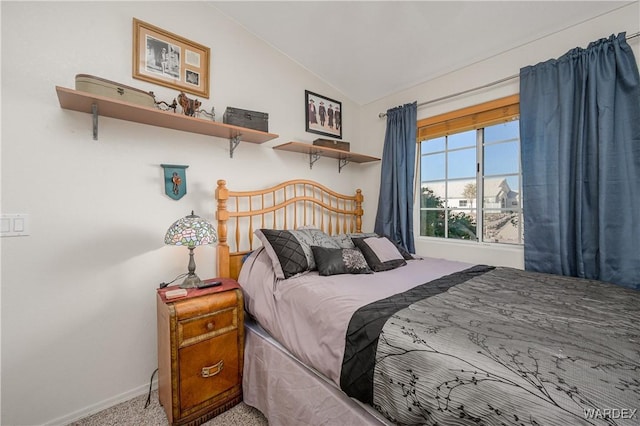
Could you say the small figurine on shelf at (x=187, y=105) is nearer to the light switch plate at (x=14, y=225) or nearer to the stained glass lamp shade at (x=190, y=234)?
the stained glass lamp shade at (x=190, y=234)

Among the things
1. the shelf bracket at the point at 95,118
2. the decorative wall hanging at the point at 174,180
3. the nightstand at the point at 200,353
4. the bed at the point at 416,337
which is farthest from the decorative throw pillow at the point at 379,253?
the shelf bracket at the point at 95,118

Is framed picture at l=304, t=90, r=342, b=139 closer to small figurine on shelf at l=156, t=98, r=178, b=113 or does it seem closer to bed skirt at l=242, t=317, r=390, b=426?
small figurine on shelf at l=156, t=98, r=178, b=113

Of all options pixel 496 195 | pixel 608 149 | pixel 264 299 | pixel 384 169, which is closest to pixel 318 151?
pixel 384 169

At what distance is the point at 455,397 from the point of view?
786 millimetres

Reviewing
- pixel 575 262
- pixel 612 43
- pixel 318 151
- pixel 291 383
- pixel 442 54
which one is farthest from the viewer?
pixel 318 151

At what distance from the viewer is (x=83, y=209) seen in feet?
5.19

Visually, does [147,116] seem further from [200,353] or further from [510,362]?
[510,362]

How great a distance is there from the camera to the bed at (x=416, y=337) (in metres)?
0.72

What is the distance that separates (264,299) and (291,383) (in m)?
0.50

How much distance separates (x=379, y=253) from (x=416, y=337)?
114 centimetres

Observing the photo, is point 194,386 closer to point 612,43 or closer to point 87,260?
point 87,260

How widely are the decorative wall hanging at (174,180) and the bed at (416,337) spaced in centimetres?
29

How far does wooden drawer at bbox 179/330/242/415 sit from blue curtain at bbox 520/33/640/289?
2.20m

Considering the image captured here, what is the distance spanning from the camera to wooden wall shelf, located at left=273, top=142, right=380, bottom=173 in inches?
94.7
